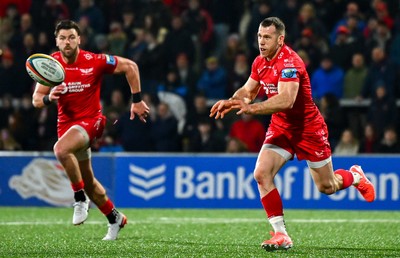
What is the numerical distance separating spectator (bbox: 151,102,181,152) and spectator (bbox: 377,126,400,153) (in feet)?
11.0

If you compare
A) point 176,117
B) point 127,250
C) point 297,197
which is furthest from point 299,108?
point 176,117

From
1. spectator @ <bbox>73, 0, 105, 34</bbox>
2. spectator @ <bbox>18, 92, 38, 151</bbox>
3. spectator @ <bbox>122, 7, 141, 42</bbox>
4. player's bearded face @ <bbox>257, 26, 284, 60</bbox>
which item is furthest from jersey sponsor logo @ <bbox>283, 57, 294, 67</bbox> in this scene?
spectator @ <bbox>73, 0, 105, 34</bbox>

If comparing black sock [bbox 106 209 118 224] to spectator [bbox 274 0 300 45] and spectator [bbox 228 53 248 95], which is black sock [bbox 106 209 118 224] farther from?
spectator [bbox 274 0 300 45]

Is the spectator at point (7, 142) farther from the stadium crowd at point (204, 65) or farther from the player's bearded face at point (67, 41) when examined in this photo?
the player's bearded face at point (67, 41)

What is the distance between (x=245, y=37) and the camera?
17.8 metres

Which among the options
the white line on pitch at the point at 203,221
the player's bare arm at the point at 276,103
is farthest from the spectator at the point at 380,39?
the player's bare arm at the point at 276,103

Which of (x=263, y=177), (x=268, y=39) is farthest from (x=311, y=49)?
(x=263, y=177)

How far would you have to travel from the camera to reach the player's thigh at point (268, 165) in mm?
8867

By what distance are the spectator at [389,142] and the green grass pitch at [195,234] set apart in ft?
5.46

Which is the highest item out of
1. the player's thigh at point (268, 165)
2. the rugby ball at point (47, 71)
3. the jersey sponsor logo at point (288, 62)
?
the jersey sponsor logo at point (288, 62)

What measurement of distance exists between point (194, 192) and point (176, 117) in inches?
96.8

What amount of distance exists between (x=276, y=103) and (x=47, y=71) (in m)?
2.43

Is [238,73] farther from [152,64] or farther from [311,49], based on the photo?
[152,64]

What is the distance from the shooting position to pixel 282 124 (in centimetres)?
914
